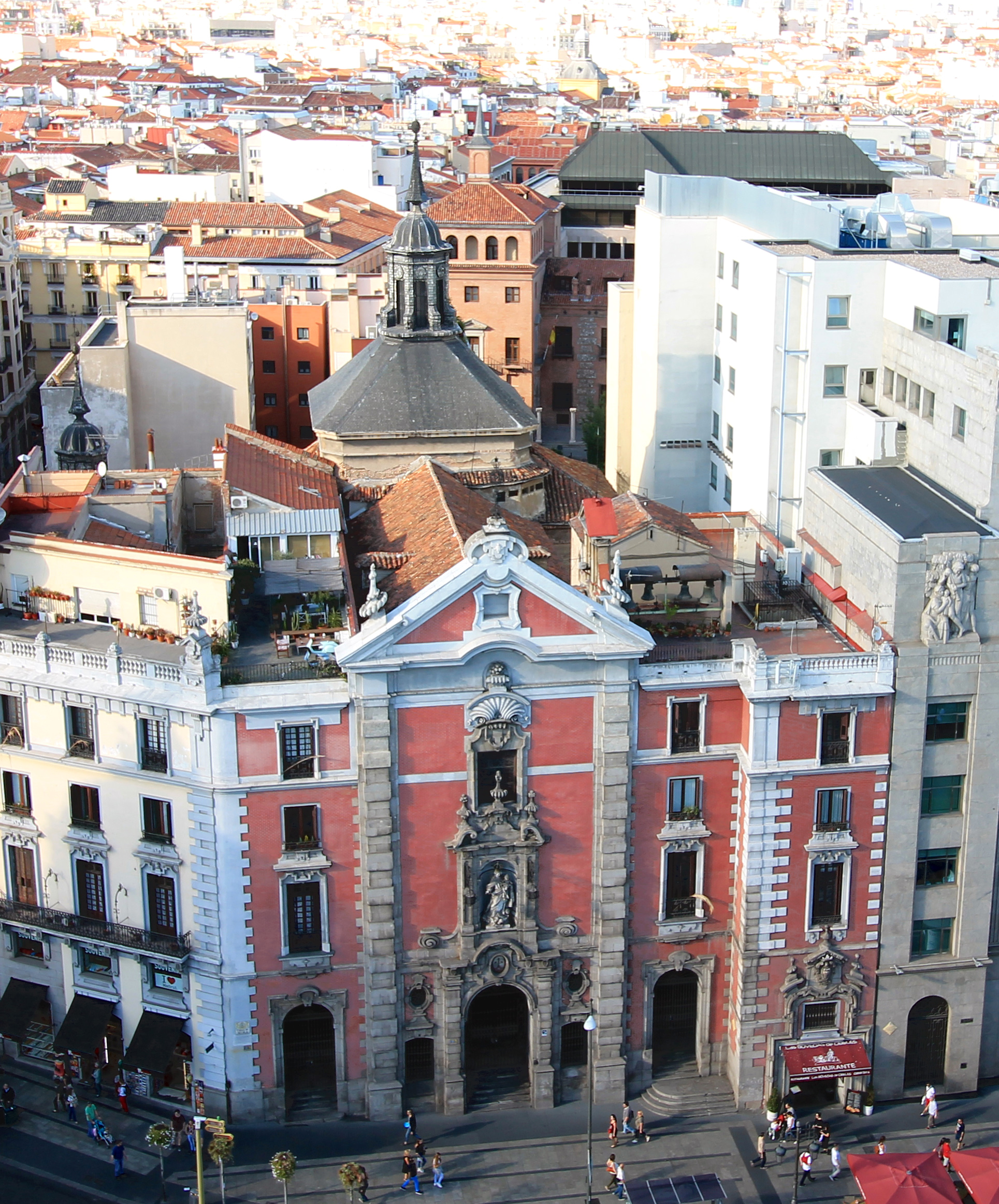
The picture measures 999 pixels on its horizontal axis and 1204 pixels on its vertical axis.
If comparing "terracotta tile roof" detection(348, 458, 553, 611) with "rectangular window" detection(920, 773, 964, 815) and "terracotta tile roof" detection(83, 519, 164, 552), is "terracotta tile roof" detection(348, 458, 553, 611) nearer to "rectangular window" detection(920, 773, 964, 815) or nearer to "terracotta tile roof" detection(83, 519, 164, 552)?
"terracotta tile roof" detection(83, 519, 164, 552)

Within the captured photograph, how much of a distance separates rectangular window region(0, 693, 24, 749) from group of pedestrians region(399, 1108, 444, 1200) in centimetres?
2012

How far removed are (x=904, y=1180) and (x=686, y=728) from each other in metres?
17.2

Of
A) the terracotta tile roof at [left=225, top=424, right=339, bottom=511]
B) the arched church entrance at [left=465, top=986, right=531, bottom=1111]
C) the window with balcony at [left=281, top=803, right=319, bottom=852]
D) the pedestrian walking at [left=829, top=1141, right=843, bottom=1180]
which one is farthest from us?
the terracotta tile roof at [left=225, top=424, right=339, bottom=511]

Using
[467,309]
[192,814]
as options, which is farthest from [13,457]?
[192,814]

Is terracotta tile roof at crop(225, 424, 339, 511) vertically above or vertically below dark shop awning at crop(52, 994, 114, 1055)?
above

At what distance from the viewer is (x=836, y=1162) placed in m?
62.8

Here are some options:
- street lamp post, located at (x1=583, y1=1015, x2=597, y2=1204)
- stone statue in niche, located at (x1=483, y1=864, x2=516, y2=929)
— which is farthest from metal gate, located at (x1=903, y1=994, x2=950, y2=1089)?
stone statue in niche, located at (x1=483, y1=864, x2=516, y2=929)

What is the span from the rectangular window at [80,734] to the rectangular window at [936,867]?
31.2m

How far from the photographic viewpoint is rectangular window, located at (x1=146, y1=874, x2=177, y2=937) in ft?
207

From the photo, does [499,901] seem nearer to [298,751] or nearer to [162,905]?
[298,751]

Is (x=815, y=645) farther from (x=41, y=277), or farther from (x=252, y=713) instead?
(x=41, y=277)

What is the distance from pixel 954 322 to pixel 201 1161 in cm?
4349

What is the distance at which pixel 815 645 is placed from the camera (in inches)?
2576

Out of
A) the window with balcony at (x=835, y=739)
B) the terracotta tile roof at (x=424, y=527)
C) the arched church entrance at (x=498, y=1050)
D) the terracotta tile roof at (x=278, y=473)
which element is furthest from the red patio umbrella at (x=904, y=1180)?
the terracotta tile roof at (x=278, y=473)
